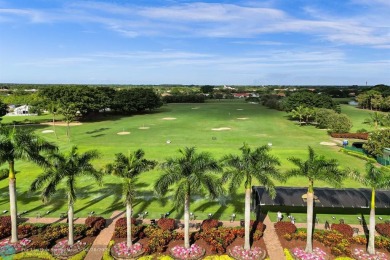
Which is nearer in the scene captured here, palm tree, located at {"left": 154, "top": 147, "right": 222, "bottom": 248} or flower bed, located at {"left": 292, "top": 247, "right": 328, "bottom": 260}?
palm tree, located at {"left": 154, "top": 147, "right": 222, "bottom": 248}

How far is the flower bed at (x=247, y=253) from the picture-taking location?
80.3 ft

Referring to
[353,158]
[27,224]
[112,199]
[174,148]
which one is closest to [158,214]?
[112,199]

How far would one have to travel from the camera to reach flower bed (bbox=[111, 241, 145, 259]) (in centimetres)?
2469

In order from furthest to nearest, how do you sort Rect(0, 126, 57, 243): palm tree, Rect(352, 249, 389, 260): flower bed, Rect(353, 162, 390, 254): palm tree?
Rect(0, 126, 57, 243): palm tree → Rect(352, 249, 389, 260): flower bed → Rect(353, 162, 390, 254): palm tree

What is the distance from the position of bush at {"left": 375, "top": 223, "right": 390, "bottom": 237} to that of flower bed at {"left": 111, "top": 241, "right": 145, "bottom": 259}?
70.0ft

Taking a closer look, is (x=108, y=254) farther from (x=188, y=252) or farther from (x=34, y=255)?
(x=188, y=252)

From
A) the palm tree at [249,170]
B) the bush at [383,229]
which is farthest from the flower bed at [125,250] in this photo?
the bush at [383,229]

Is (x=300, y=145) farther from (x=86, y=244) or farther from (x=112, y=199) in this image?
(x=86, y=244)

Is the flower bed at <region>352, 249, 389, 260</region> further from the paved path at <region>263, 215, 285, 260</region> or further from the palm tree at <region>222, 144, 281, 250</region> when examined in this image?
the palm tree at <region>222, 144, 281, 250</region>

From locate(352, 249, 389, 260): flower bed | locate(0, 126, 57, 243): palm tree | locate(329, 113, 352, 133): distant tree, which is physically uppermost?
locate(0, 126, 57, 243): palm tree

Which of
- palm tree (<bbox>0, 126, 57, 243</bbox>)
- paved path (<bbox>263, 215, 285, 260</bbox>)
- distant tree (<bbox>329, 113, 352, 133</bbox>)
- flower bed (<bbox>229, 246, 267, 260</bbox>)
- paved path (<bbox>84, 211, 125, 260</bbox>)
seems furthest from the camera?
distant tree (<bbox>329, 113, 352, 133</bbox>)

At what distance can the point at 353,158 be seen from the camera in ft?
183

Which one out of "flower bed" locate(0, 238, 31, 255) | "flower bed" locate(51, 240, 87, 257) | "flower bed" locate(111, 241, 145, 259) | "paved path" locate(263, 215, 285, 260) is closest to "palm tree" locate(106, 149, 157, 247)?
"flower bed" locate(111, 241, 145, 259)

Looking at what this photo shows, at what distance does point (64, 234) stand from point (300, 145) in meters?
51.0
